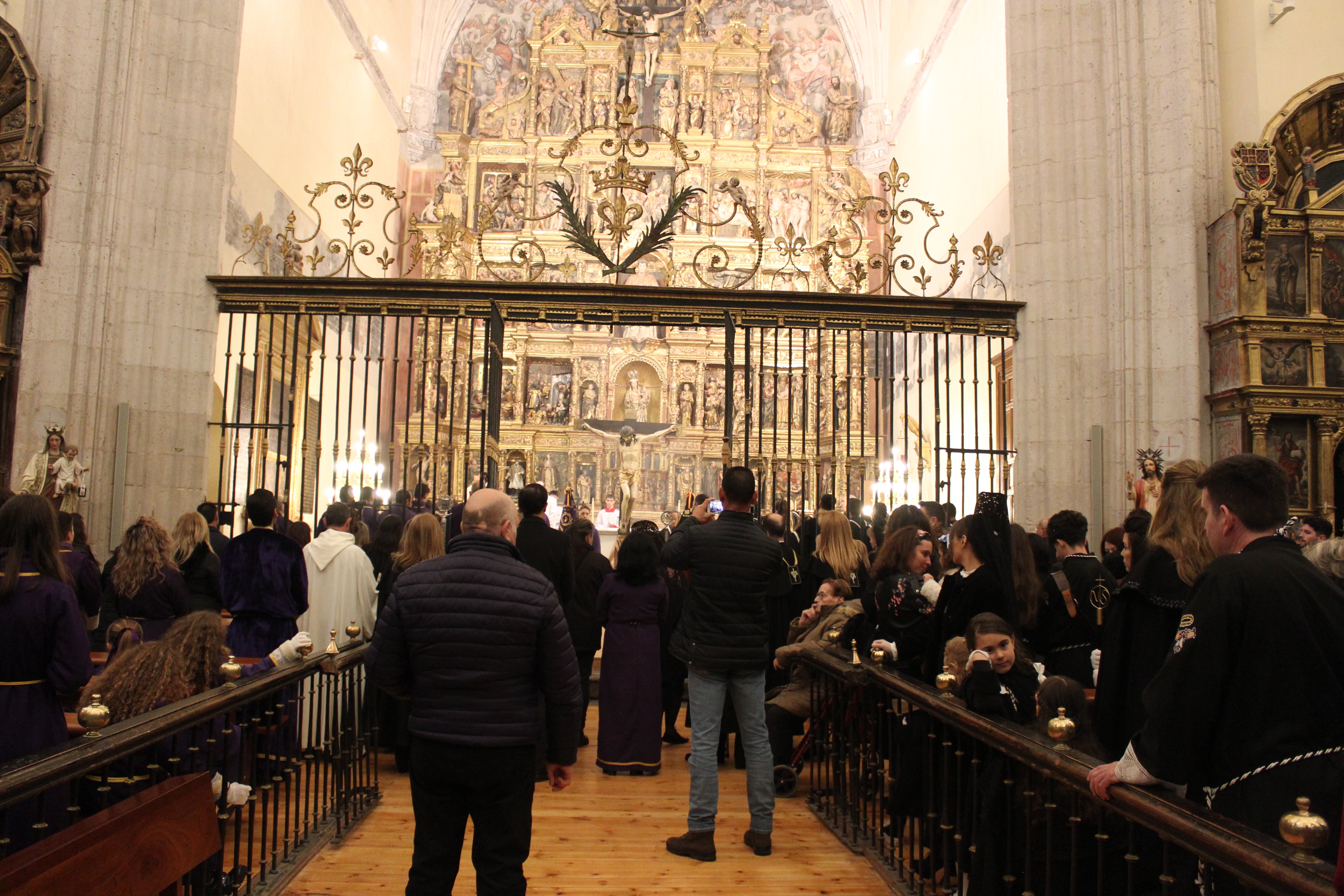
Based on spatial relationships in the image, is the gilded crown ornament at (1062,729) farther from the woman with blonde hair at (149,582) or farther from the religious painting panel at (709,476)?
the religious painting panel at (709,476)

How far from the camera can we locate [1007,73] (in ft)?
30.9

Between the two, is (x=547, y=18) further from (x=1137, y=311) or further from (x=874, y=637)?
(x=874, y=637)

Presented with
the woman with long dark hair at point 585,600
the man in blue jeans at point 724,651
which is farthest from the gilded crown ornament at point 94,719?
the woman with long dark hair at point 585,600

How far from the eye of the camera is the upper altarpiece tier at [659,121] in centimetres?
2117

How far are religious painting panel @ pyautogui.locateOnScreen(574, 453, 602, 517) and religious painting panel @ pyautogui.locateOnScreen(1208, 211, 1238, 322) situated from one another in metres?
12.8

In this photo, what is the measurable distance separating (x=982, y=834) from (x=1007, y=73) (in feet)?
26.2

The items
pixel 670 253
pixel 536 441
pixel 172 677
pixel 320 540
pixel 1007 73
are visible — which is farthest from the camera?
pixel 536 441

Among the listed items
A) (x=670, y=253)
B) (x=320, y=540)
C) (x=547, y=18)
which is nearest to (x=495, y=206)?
(x=320, y=540)

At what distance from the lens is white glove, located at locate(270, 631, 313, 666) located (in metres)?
4.39

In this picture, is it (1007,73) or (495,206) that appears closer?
(495,206)

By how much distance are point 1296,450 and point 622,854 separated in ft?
22.2

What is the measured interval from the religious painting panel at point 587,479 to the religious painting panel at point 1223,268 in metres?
12.8

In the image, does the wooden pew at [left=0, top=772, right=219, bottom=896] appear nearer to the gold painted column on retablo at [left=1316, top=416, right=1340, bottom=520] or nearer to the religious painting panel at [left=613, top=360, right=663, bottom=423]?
the gold painted column on retablo at [left=1316, top=416, right=1340, bottom=520]

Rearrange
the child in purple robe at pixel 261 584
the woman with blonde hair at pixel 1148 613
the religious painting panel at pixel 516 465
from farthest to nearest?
1. the religious painting panel at pixel 516 465
2. the child in purple robe at pixel 261 584
3. the woman with blonde hair at pixel 1148 613
